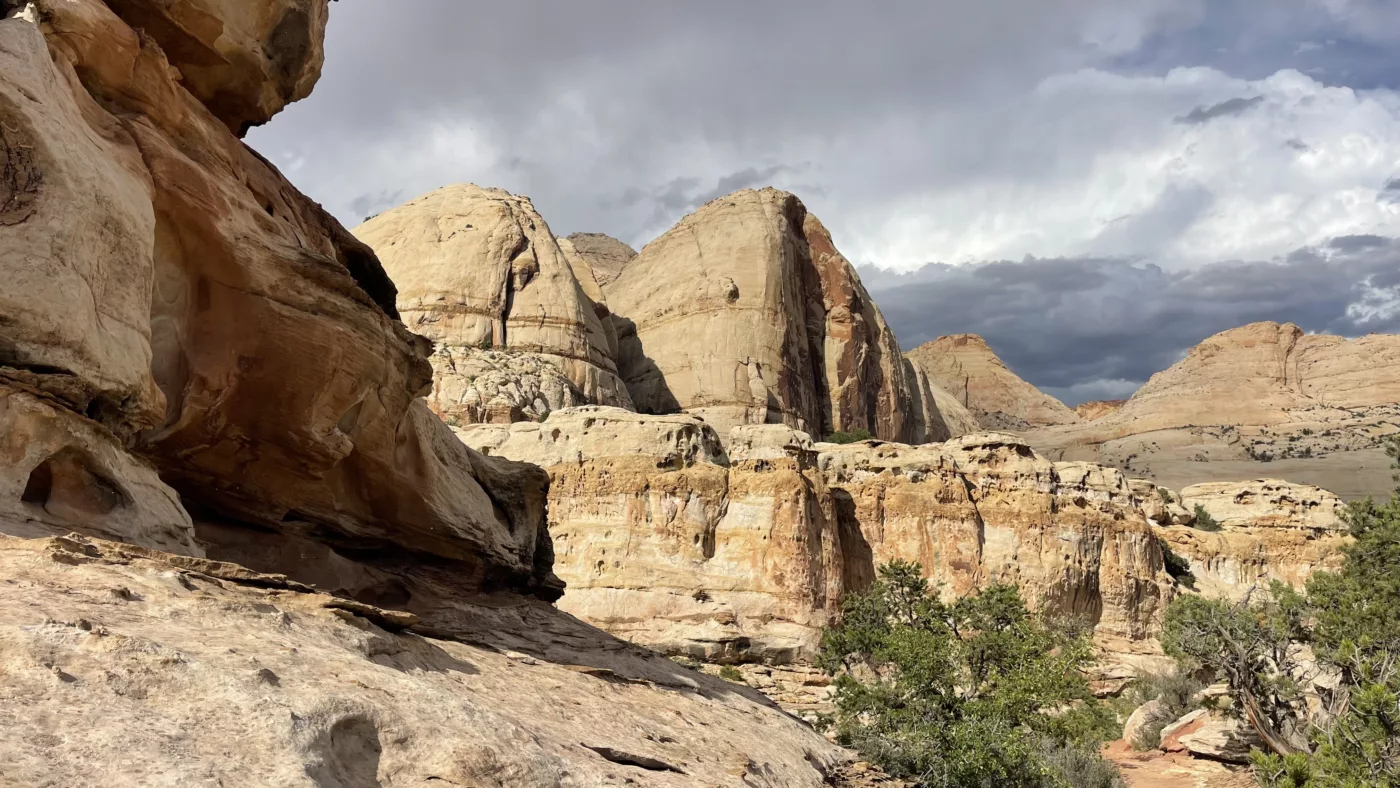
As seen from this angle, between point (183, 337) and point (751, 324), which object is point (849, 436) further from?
point (183, 337)

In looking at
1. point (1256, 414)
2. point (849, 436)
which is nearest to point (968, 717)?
point (849, 436)

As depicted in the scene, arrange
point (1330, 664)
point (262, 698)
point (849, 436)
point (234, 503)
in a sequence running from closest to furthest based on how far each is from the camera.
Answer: point (262, 698), point (234, 503), point (1330, 664), point (849, 436)

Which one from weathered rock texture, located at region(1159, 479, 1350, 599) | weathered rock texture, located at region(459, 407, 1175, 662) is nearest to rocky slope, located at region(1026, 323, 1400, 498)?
weathered rock texture, located at region(1159, 479, 1350, 599)

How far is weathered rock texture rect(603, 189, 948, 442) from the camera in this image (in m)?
68.5

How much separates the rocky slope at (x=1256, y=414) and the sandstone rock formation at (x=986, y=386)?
20433 mm

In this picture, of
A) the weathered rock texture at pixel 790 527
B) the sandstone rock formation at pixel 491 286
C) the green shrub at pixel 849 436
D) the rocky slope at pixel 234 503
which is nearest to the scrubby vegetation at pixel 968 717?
the rocky slope at pixel 234 503

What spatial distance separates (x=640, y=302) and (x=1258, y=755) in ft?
206

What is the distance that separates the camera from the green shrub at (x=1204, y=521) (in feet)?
188

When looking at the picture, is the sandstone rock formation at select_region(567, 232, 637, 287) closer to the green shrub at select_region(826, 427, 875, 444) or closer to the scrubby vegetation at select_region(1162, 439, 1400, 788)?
the green shrub at select_region(826, 427, 875, 444)

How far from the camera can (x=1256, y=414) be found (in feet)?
435

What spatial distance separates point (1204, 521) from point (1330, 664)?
37.9 meters

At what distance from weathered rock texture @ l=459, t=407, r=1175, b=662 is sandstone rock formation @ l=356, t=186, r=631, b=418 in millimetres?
17117

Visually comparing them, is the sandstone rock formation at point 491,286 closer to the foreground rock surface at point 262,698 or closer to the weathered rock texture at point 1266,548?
the weathered rock texture at point 1266,548

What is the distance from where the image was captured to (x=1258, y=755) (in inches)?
599
